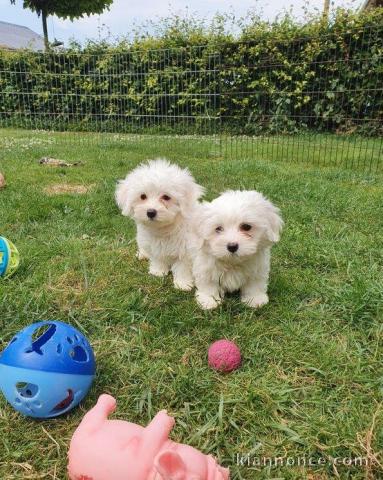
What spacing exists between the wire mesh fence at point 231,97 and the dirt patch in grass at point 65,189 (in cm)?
321

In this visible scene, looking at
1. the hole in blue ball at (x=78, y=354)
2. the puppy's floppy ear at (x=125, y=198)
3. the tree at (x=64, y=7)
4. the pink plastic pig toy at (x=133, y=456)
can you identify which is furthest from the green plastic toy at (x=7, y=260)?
the tree at (x=64, y=7)

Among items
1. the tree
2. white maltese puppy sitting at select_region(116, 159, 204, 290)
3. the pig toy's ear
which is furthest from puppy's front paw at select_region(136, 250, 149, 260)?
the tree

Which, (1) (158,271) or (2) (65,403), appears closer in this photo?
(2) (65,403)

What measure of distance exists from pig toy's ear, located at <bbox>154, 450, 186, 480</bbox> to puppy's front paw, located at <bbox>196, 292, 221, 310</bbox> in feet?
5.02

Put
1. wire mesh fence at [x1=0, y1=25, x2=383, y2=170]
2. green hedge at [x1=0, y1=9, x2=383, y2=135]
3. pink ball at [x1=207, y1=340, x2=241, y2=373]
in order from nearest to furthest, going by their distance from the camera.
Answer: pink ball at [x1=207, y1=340, x2=241, y2=373] → wire mesh fence at [x1=0, y1=25, x2=383, y2=170] → green hedge at [x1=0, y1=9, x2=383, y2=135]

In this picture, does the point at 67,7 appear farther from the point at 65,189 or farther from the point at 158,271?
the point at 158,271

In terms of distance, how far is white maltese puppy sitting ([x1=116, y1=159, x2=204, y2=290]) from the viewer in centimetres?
319

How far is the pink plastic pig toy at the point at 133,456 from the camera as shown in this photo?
137 centimetres

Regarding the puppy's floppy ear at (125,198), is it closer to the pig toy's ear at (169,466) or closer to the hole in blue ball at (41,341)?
the hole in blue ball at (41,341)

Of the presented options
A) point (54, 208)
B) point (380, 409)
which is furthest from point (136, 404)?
point (54, 208)

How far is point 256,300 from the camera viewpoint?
9.56ft

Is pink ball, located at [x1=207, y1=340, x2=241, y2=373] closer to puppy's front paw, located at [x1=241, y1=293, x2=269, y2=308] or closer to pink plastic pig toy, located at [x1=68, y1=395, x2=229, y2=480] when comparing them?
puppy's front paw, located at [x1=241, y1=293, x2=269, y2=308]

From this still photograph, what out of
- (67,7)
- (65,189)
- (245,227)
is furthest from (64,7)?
(245,227)

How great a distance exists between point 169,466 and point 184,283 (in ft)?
6.28
